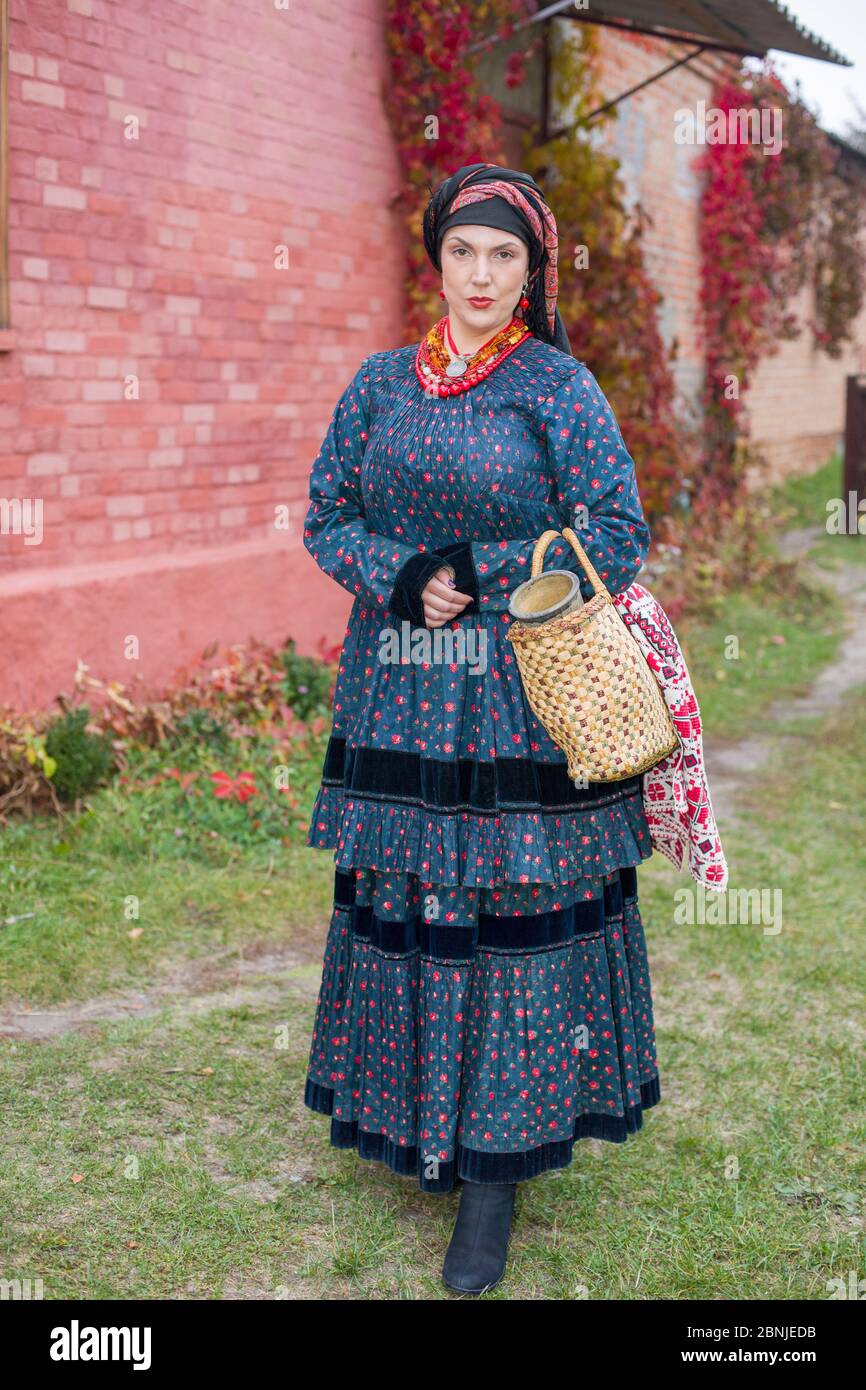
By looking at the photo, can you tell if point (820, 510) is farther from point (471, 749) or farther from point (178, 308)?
point (471, 749)

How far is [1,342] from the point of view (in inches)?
188

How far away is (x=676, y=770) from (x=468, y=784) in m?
0.43

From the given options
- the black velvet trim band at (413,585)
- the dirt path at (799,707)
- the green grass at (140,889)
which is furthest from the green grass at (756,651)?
the black velvet trim band at (413,585)

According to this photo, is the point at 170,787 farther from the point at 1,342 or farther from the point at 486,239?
the point at 486,239

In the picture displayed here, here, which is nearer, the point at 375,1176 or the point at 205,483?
the point at 375,1176

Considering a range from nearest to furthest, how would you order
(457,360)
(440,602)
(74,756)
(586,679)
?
1. (586,679)
2. (440,602)
3. (457,360)
4. (74,756)

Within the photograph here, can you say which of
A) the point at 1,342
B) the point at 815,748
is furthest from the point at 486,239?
the point at 815,748

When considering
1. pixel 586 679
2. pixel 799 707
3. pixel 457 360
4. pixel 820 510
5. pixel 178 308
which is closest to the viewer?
pixel 586 679

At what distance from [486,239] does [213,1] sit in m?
3.86

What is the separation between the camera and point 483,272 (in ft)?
8.18

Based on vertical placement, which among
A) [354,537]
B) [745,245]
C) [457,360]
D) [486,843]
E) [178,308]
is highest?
[745,245]

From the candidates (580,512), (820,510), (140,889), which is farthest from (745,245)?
(580,512)

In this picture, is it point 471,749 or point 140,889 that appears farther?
point 140,889
